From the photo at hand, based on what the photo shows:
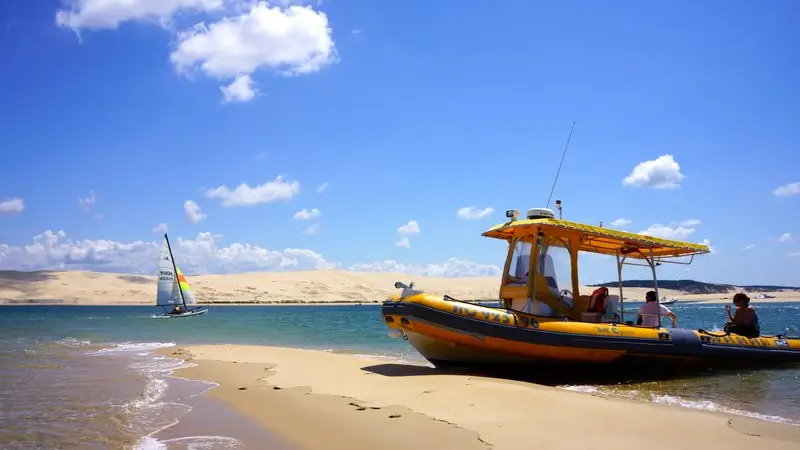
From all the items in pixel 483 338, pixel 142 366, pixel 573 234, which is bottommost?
pixel 142 366

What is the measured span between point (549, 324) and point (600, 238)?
112 inches

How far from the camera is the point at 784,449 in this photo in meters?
5.95

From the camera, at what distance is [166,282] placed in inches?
1801

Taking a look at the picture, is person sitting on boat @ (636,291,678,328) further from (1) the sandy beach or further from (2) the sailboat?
(2) the sailboat

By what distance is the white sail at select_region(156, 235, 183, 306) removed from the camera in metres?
44.7

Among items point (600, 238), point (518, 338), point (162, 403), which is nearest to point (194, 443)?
point (162, 403)

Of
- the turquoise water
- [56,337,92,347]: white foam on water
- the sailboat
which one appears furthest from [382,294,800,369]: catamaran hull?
the sailboat

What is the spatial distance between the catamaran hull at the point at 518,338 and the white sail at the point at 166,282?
3646 cm

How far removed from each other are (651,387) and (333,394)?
5.86 metres

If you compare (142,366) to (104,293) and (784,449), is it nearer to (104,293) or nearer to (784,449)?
(784,449)

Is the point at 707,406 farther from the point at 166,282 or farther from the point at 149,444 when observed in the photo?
the point at 166,282

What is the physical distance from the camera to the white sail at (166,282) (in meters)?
44.7

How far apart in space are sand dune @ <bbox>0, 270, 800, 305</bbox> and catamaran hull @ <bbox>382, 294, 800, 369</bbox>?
81.2 m

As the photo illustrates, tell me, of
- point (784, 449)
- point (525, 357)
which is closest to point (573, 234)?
point (525, 357)
